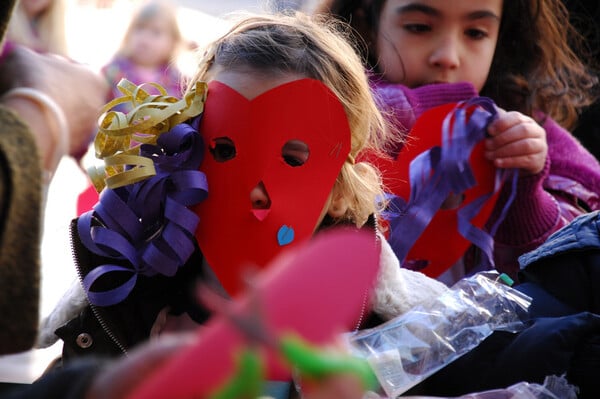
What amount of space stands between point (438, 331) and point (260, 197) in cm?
28

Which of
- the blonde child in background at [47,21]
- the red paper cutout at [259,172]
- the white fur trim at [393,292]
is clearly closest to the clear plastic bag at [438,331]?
the white fur trim at [393,292]

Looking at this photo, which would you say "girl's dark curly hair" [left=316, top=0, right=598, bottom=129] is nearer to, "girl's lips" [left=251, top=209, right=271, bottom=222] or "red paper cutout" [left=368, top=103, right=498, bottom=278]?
"red paper cutout" [left=368, top=103, right=498, bottom=278]

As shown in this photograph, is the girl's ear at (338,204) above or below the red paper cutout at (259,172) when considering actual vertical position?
below

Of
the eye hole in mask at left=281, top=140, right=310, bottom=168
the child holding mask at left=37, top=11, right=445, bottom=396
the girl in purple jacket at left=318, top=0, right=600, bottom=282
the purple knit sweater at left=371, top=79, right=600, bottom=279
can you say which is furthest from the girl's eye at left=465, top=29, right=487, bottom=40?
the eye hole in mask at left=281, top=140, right=310, bottom=168

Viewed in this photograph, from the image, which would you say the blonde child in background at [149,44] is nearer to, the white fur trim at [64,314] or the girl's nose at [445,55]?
the girl's nose at [445,55]

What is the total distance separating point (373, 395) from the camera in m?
0.93

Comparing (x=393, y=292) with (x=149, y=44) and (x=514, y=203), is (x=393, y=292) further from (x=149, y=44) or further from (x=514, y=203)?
(x=149, y=44)

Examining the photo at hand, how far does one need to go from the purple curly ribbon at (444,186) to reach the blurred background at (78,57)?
0.36 m

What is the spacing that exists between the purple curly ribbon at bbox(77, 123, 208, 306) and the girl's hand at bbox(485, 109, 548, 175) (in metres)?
0.60

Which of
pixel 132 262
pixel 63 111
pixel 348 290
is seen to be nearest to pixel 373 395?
pixel 132 262

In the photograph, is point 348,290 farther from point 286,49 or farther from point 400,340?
point 286,49

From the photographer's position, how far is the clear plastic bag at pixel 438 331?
1.00m

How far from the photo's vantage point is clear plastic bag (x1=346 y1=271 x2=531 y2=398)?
1000 millimetres

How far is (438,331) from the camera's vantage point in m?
1.06
